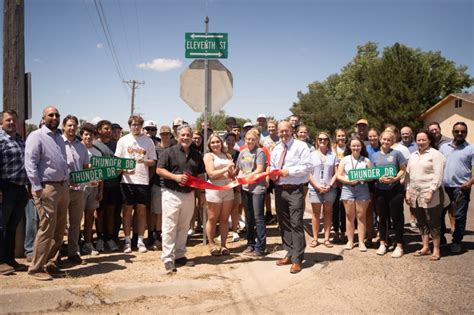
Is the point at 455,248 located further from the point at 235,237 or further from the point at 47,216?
the point at 47,216

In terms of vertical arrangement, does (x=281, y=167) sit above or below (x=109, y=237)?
above

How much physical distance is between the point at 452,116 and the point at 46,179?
4624 centimetres

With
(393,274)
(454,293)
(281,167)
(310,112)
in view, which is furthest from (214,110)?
(310,112)

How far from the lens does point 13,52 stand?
6590mm

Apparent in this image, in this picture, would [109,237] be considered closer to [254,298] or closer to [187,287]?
[187,287]

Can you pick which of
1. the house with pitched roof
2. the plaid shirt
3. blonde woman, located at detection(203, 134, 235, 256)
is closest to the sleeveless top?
blonde woman, located at detection(203, 134, 235, 256)

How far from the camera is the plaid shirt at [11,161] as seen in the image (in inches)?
213

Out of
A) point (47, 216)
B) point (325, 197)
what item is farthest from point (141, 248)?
point (325, 197)

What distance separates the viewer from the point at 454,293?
4.92 meters

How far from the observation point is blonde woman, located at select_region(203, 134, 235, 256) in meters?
6.32

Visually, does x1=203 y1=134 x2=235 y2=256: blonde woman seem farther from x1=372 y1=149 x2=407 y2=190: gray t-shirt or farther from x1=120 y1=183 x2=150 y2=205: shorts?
x1=372 y1=149 x2=407 y2=190: gray t-shirt

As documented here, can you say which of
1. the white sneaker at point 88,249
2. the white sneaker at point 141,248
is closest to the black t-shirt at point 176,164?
the white sneaker at point 141,248

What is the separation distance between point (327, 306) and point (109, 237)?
4.34 meters

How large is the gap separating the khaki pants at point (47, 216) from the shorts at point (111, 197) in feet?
4.81
